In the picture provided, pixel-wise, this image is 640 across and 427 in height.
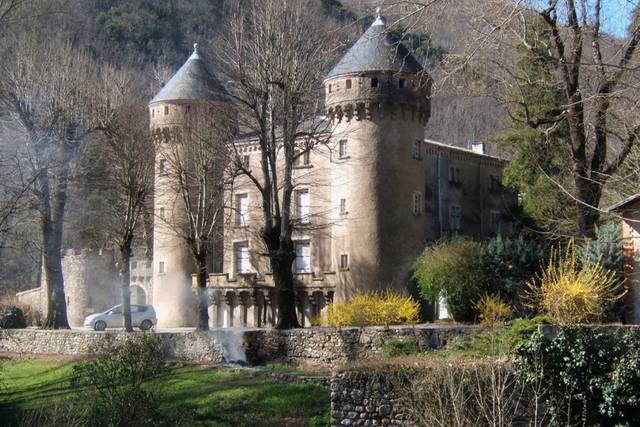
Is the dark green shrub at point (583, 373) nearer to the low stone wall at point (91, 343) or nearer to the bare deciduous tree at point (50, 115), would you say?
the low stone wall at point (91, 343)

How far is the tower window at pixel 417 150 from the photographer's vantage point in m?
36.7

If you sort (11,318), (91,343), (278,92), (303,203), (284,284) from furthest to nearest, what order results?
(303,203) → (11,318) → (91,343) → (278,92) → (284,284)

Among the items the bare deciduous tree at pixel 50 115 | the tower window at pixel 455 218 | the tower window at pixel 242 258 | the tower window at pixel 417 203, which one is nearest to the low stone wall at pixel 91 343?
the bare deciduous tree at pixel 50 115

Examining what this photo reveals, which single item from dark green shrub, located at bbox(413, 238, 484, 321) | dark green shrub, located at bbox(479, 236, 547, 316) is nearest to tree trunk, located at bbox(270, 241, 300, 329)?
dark green shrub, located at bbox(413, 238, 484, 321)

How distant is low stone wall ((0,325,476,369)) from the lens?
22.7m

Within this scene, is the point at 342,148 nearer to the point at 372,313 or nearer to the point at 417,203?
the point at 417,203

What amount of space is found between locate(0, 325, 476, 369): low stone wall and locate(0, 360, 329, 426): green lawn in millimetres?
1323

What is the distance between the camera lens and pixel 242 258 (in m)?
41.6

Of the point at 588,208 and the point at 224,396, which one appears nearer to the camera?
the point at 224,396

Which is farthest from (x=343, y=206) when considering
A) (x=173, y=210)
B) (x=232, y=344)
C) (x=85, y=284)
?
(x=85, y=284)

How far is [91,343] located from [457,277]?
1233cm

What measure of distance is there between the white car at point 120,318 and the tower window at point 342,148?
40.6 ft

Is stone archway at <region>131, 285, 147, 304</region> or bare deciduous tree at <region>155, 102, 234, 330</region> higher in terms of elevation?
bare deciduous tree at <region>155, 102, 234, 330</region>

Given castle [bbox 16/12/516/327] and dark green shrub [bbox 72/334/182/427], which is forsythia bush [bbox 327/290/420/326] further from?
dark green shrub [bbox 72/334/182/427]
